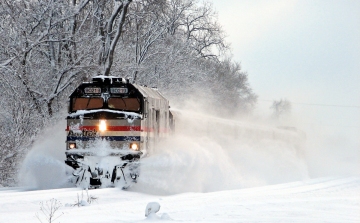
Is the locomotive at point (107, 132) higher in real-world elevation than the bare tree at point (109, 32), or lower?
lower

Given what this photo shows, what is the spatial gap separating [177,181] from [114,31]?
14.4 metres

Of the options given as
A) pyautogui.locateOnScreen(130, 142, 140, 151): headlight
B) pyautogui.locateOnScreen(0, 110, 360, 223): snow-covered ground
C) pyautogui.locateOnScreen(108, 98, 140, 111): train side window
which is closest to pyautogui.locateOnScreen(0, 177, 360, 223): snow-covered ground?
pyautogui.locateOnScreen(0, 110, 360, 223): snow-covered ground

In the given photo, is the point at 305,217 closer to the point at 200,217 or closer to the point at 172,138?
the point at 200,217

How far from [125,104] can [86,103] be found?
1.11 m

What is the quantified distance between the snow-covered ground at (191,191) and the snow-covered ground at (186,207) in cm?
2

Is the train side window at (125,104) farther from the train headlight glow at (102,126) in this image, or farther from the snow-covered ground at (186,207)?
the snow-covered ground at (186,207)

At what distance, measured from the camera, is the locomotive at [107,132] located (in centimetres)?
1620

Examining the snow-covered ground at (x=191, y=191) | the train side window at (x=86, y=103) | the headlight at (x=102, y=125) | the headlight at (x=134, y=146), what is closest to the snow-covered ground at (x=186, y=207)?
the snow-covered ground at (x=191, y=191)

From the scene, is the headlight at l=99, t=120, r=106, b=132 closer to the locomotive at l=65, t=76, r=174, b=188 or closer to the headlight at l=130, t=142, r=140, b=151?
the locomotive at l=65, t=76, r=174, b=188

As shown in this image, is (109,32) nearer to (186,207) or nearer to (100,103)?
(100,103)

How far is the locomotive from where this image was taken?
53.2 feet

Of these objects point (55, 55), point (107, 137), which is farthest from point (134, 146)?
point (55, 55)

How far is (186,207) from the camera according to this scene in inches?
521

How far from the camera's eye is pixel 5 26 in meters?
25.6
